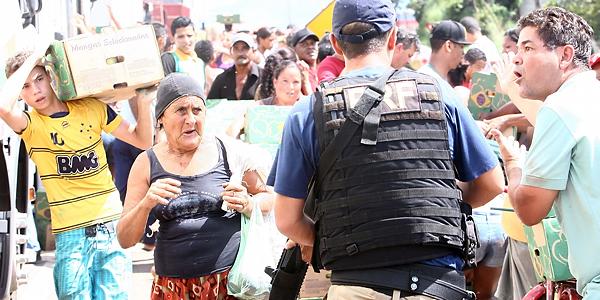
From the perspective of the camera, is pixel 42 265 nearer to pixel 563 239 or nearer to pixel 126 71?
pixel 126 71

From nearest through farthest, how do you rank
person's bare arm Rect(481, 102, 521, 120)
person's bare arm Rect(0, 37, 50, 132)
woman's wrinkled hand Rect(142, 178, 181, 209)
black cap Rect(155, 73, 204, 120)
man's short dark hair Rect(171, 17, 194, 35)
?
woman's wrinkled hand Rect(142, 178, 181, 209), black cap Rect(155, 73, 204, 120), person's bare arm Rect(0, 37, 50, 132), person's bare arm Rect(481, 102, 521, 120), man's short dark hair Rect(171, 17, 194, 35)

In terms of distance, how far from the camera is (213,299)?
522cm

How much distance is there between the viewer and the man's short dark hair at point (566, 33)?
4.27 metres

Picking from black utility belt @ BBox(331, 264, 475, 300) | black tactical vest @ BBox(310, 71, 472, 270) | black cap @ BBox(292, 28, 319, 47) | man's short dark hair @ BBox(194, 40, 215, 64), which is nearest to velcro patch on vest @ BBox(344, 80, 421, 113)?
black tactical vest @ BBox(310, 71, 472, 270)

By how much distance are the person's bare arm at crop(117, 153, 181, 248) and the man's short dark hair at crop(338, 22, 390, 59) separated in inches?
50.7

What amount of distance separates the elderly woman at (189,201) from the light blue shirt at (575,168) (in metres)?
1.62

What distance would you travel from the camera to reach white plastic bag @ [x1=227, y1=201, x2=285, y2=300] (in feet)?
16.8

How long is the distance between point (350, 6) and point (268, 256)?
156cm

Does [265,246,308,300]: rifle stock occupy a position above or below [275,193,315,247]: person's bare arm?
below

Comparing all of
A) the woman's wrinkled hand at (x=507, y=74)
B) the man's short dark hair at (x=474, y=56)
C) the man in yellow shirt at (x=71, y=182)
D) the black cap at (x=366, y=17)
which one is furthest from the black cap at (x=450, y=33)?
the black cap at (x=366, y=17)

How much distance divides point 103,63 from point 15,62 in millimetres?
577

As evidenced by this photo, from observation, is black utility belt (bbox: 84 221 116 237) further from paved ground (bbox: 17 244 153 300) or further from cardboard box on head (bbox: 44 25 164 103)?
paved ground (bbox: 17 244 153 300)

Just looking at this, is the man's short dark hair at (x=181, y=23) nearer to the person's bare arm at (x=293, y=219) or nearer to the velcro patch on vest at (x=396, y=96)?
the person's bare arm at (x=293, y=219)

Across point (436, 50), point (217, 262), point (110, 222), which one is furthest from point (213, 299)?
point (436, 50)
